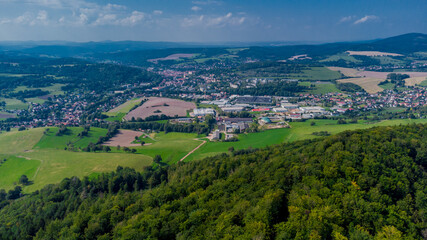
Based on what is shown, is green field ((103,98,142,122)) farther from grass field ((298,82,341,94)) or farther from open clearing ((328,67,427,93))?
open clearing ((328,67,427,93))

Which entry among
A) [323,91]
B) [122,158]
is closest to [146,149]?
[122,158]

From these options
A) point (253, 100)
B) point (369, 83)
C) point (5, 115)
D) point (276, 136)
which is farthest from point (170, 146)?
point (369, 83)

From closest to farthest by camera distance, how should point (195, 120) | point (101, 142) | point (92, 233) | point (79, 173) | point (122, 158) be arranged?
1. point (92, 233)
2. point (79, 173)
3. point (122, 158)
4. point (101, 142)
5. point (195, 120)

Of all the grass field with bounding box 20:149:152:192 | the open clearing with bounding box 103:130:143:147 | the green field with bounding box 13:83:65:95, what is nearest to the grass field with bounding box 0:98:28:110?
the green field with bounding box 13:83:65:95

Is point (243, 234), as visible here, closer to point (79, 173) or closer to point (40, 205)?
point (40, 205)

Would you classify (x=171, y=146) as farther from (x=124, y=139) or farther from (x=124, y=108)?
(x=124, y=108)

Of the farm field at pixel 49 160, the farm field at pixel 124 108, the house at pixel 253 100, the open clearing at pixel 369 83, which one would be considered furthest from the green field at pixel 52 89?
the open clearing at pixel 369 83
